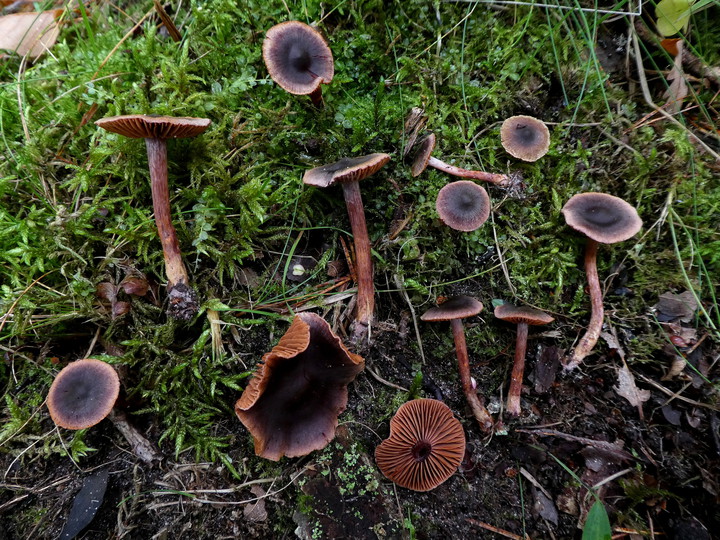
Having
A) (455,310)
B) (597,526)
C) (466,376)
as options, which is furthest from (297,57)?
(597,526)

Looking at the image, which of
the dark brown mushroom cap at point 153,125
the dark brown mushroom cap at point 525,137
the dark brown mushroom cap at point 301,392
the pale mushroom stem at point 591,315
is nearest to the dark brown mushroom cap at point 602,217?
the pale mushroom stem at point 591,315

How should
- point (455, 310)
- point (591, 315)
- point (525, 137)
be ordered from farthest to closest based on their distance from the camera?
point (525, 137) < point (591, 315) < point (455, 310)

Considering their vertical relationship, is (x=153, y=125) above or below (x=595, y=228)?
above

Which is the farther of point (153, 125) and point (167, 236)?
point (167, 236)

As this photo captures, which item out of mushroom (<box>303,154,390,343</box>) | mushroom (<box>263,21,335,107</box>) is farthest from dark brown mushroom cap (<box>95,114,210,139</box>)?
mushroom (<box>303,154,390,343</box>)

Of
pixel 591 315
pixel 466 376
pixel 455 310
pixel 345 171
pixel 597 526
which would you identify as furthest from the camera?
pixel 591 315

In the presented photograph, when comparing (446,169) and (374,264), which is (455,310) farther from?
(446,169)
